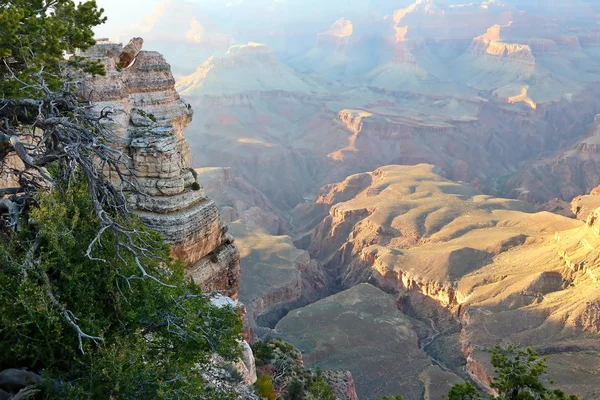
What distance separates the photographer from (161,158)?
1686cm

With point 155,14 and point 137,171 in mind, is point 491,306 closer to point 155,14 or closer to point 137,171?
point 137,171

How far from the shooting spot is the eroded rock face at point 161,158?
1677 centimetres

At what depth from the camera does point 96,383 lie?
794 cm

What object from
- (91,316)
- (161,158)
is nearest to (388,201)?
(161,158)

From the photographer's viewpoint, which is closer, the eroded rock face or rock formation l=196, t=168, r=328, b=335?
the eroded rock face

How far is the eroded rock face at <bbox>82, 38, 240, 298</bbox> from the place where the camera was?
55.0 feet

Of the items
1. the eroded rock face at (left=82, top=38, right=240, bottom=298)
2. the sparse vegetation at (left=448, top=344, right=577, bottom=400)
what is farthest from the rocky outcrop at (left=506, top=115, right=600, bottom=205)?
the sparse vegetation at (left=448, top=344, right=577, bottom=400)

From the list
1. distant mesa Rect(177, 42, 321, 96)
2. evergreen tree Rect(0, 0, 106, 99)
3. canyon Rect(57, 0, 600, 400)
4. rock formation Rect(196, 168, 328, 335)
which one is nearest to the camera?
evergreen tree Rect(0, 0, 106, 99)

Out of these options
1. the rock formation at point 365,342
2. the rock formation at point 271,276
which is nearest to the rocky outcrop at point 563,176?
the rock formation at point 271,276

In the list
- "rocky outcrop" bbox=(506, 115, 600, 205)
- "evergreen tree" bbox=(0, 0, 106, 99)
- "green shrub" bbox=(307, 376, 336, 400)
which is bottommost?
"rocky outcrop" bbox=(506, 115, 600, 205)

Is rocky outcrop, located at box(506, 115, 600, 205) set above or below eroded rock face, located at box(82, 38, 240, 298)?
below

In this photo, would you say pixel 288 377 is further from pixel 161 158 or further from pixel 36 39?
pixel 36 39

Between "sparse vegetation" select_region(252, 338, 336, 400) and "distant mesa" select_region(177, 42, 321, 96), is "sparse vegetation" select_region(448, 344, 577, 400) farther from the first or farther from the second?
"distant mesa" select_region(177, 42, 321, 96)

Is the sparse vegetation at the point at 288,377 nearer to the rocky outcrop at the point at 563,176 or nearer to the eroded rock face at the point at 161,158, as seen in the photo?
the eroded rock face at the point at 161,158
